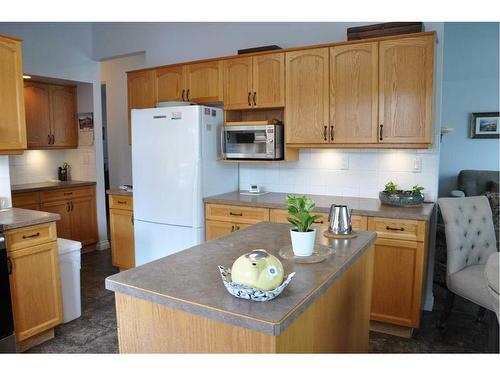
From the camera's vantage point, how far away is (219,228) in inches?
135

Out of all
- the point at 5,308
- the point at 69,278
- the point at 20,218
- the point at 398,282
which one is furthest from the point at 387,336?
the point at 20,218

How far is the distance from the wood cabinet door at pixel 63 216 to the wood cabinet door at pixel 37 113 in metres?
0.77

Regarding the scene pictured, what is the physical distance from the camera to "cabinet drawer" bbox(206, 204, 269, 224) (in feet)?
10.6

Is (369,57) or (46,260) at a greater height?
(369,57)

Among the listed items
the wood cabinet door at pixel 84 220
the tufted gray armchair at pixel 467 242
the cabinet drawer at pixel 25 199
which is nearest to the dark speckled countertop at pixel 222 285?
the tufted gray armchair at pixel 467 242

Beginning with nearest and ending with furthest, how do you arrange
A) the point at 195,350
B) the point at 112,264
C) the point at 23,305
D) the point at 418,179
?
the point at 195,350 → the point at 23,305 → the point at 418,179 → the point at 112,264

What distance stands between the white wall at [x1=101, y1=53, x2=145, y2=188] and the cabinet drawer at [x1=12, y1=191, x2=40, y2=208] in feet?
4.66

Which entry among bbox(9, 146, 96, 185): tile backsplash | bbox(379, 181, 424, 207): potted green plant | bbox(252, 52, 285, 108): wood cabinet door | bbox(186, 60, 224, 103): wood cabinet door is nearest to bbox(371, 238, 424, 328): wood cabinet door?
bbox(379, 181, 424, 207): potted green plant

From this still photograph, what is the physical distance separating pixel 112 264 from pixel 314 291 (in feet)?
11.6

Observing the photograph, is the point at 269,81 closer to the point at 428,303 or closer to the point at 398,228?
the point at 398,228

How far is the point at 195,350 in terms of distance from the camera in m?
1.24

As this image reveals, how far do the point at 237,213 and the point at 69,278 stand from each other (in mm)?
1389
